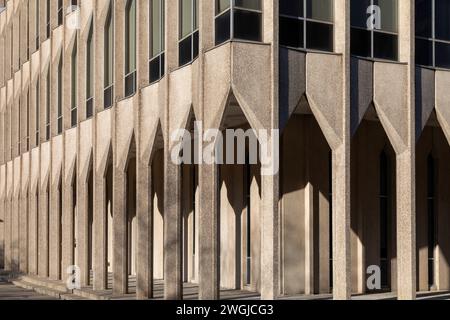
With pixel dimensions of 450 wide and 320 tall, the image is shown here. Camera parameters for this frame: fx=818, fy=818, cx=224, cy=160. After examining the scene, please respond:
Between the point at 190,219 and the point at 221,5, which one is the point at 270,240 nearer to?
the point at 221,5

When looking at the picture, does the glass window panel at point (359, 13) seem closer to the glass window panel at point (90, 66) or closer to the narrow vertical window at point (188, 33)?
the narrow vertical window at point (188, 33)

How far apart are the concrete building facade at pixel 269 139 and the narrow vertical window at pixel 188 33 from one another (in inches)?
2.6

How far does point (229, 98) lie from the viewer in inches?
770

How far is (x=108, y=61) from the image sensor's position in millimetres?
29031

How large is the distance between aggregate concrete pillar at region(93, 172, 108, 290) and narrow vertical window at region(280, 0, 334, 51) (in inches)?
392

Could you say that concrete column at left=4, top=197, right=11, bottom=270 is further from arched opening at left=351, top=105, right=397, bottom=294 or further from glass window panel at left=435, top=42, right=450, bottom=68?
glass window panel at left=435, top=42, right=450, bottom=68

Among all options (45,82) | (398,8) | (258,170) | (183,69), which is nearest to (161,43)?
(183,69)

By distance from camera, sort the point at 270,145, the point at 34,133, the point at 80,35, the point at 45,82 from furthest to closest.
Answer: the point at 34,133
the point at 45,82
the point at 80,35
the point at 270,145

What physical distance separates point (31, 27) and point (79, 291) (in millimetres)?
17083

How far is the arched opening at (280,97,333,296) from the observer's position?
24516mm

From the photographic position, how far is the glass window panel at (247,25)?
65.2 ft

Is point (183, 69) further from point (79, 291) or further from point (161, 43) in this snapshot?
point (79, 291)

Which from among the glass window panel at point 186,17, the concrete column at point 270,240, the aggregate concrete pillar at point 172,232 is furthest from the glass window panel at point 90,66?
the concrete column at point 270,240

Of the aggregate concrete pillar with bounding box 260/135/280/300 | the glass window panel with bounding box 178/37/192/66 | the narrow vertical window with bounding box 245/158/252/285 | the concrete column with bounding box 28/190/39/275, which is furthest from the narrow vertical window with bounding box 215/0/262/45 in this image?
the concrete column with bounding box 28/190/39/275
